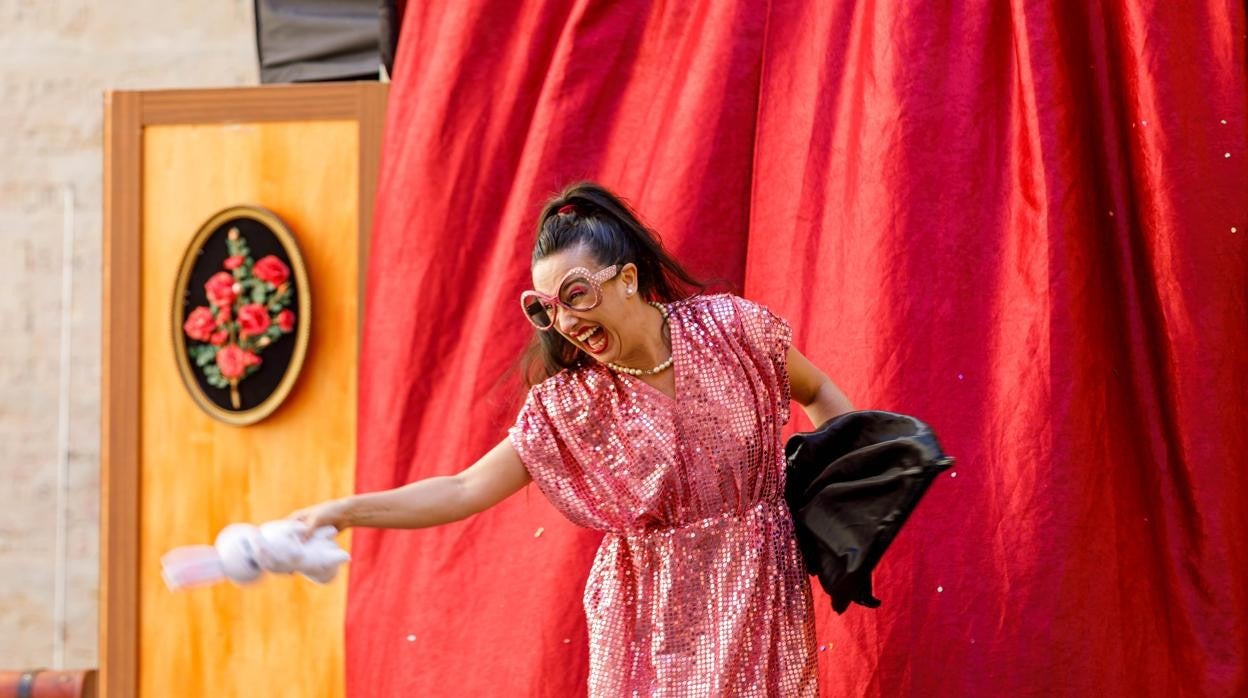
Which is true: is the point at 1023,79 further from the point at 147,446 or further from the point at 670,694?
the point at 147,446

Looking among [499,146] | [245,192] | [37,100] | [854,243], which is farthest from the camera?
[37,100]

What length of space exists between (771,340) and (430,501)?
58 cm

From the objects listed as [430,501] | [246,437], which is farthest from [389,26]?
[430,501]

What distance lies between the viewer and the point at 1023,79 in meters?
2.67

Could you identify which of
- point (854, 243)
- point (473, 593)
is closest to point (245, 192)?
point (473, 593)

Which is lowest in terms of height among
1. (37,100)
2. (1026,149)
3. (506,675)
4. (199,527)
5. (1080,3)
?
(506,675)

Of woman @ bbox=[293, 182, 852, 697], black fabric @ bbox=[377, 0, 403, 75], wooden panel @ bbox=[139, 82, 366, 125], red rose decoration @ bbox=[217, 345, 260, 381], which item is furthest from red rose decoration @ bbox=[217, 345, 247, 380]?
woman @ bbox=[293, 182, 852, 697]

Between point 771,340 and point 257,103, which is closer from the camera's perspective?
point 771,340

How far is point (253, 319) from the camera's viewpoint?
3518 mm

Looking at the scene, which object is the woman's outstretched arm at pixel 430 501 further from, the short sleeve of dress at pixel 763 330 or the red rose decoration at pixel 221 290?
the red rose decoration at pixel 221 290

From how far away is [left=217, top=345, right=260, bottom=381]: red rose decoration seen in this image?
3508 mm

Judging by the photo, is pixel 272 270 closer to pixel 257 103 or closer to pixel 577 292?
pixel 257 103

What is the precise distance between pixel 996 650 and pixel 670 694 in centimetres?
71

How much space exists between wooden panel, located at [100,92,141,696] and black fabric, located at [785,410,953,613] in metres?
1.99
